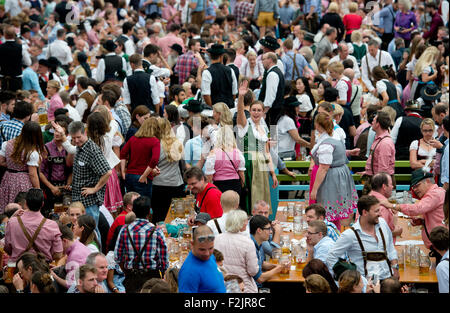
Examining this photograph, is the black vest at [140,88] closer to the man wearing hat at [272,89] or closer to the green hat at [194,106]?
the green hat at [194,106]

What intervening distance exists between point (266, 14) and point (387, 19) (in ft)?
8.64

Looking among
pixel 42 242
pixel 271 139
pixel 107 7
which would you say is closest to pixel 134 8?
pixel 107 7

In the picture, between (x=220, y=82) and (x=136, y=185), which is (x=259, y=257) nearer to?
(x=136, y=185)

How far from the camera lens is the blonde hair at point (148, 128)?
26.7 feet

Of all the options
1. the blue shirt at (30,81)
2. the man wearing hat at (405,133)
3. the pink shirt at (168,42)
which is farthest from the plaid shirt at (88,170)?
the pink shirt at (168,42)

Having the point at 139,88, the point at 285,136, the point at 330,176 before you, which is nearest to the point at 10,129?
the point at 139,88

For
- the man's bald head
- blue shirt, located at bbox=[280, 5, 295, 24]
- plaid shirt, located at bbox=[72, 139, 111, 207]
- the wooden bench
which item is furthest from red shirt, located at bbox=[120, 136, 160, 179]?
blue shirt, located at bbox=[280, 5, 295, 24]

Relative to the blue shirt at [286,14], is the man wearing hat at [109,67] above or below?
below

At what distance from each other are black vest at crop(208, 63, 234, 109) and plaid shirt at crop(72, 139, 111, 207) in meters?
2.90

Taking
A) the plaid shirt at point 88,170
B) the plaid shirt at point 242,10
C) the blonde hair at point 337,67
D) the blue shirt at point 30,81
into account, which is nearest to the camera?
the plaid shirt at point 88,170

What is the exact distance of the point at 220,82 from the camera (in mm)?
9977

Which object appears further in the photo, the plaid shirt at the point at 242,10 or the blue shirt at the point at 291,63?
the plaid shirt at the point at 242,10

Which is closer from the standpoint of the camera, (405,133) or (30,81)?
(405,133)

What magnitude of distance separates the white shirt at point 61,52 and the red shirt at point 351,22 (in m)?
5.82
